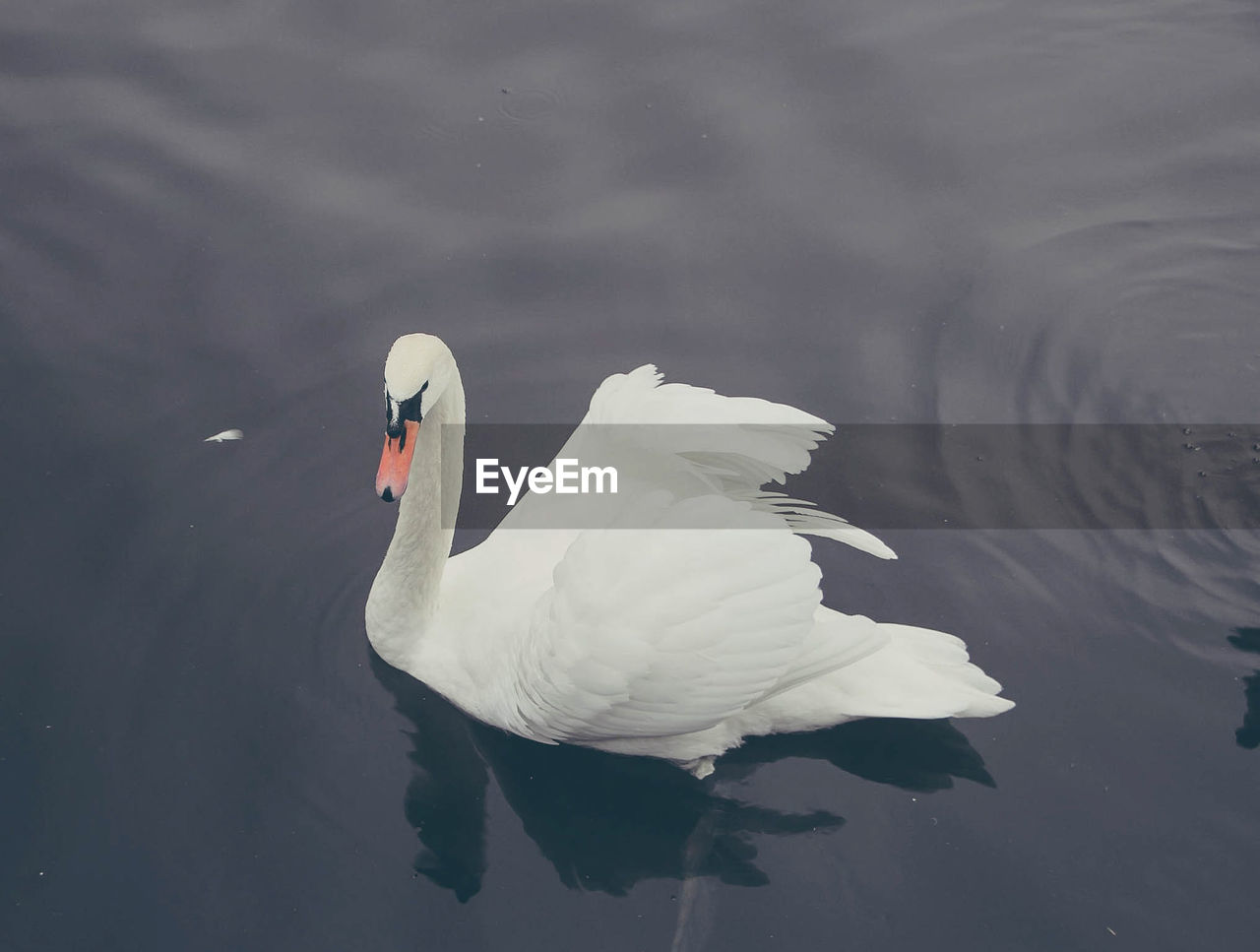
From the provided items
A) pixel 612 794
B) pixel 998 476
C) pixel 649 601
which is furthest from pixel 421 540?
pixel 998 476

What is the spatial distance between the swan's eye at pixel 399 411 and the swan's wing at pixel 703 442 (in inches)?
36.2

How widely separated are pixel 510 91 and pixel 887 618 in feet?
16.3

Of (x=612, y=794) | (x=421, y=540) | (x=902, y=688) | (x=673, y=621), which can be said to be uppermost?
(x=421, y=540)

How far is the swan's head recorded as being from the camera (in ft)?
18.1

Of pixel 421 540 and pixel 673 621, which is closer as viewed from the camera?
pixel 673 621

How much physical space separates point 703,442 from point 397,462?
133 cm

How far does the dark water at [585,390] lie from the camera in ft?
19.4

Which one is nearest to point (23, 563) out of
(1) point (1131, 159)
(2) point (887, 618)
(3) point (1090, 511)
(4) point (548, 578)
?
(4) point (548, 578)

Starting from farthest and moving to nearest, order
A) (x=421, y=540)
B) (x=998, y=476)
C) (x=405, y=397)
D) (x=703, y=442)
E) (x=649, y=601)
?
(x=998, y=476) < (x=421, y=540) < (x=703, y=442) < (x=405, y=397) < (x=649, y=601)

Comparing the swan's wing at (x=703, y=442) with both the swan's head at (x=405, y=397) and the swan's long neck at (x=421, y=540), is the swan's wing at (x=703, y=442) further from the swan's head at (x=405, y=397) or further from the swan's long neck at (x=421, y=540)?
the swan's head at (x=405, y=397)

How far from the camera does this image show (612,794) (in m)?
6.26

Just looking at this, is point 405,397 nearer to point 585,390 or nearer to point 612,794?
point 612,794

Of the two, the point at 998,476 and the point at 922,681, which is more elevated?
the point at 998,476

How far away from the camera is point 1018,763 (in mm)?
6352
